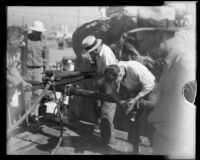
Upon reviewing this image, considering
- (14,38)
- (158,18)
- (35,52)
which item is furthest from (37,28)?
(158,18)

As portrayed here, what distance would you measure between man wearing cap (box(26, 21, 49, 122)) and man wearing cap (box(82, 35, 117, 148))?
0.56 meters

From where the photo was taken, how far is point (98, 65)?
3.13 m

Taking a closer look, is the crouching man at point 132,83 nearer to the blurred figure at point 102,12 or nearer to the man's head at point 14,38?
the blurred figure at point 102,12

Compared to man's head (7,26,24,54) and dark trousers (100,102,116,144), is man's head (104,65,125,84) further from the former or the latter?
man's head (7,26,24,54)

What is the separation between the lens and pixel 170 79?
262 centimetres

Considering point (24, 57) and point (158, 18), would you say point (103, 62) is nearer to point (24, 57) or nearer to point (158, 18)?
point (158, 18)

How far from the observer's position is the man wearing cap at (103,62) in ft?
10.1

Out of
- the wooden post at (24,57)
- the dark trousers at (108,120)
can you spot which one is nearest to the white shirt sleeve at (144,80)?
the dark trousers at (108,120)

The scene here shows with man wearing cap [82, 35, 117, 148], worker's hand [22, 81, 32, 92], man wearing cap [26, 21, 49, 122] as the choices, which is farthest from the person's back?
man wearing cap [82, 35, 117, 148]

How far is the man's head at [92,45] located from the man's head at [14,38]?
2.29 feet

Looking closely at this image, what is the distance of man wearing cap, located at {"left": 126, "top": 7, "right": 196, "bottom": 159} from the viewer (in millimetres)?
2611

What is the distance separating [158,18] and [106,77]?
82 centimetres

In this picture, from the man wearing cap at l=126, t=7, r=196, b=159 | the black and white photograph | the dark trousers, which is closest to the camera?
the man wearing cap at l=126, t=7, r=196, b=159

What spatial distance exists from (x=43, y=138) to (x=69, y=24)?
1.34 m
